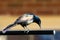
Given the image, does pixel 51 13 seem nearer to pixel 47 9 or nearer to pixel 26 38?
pixel 47 9

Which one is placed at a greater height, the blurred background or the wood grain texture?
the blurred background

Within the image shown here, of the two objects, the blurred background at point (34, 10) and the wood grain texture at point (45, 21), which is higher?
the blurred background at point (34, 10)

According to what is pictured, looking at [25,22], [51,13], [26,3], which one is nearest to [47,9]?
[51,13]

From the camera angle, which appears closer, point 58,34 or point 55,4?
point 58,34

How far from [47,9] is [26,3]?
7.8 inches

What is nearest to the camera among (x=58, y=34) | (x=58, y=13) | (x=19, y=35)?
(x=19, y=35)

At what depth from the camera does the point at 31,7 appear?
190cm

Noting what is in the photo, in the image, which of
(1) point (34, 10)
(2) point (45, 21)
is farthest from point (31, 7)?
(2) point (45, 21)

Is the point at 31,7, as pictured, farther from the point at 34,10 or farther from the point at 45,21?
the point at 45,21

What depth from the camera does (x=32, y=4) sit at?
191cm

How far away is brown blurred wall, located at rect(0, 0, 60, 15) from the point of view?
190 cm

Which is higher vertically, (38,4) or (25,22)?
(38,4)

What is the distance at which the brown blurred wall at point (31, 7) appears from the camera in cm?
190

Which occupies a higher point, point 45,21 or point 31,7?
point 31,7
